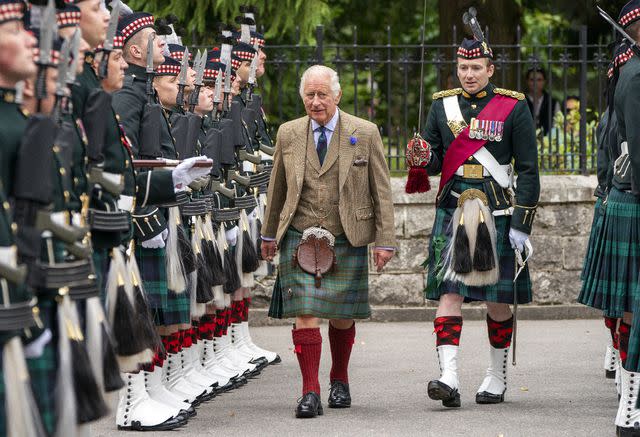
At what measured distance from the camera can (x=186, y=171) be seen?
668 centimetres

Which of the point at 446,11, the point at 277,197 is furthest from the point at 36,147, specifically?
the point at 446,11

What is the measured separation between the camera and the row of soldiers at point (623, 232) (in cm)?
703

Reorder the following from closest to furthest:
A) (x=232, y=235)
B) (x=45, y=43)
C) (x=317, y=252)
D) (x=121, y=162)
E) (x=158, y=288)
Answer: (x=45, y=43) < (x=121, y=162) < (x=158, y=288) < (x=317, y=252) < (x=232, y=235)

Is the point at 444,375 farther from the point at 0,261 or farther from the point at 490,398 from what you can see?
the point at 0,261

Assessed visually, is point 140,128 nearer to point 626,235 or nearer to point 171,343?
point 171,343

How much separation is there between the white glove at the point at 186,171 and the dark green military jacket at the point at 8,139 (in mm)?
1699

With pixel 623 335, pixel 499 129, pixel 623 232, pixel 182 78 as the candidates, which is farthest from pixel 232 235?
pixel 623 232

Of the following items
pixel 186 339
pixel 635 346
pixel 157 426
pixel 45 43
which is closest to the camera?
pixel 45 43

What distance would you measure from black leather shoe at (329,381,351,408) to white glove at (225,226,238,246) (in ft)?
4.89

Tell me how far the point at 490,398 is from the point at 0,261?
14.5 feet

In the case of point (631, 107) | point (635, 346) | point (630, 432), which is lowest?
point (630, 432)

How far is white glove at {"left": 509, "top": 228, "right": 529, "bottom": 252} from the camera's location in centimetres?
838

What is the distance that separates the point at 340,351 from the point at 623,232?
6.08ft

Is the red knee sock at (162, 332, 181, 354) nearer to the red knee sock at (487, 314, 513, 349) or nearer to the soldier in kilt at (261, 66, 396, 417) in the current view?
the soldier in kilt at (261, 66, 396, 417)
